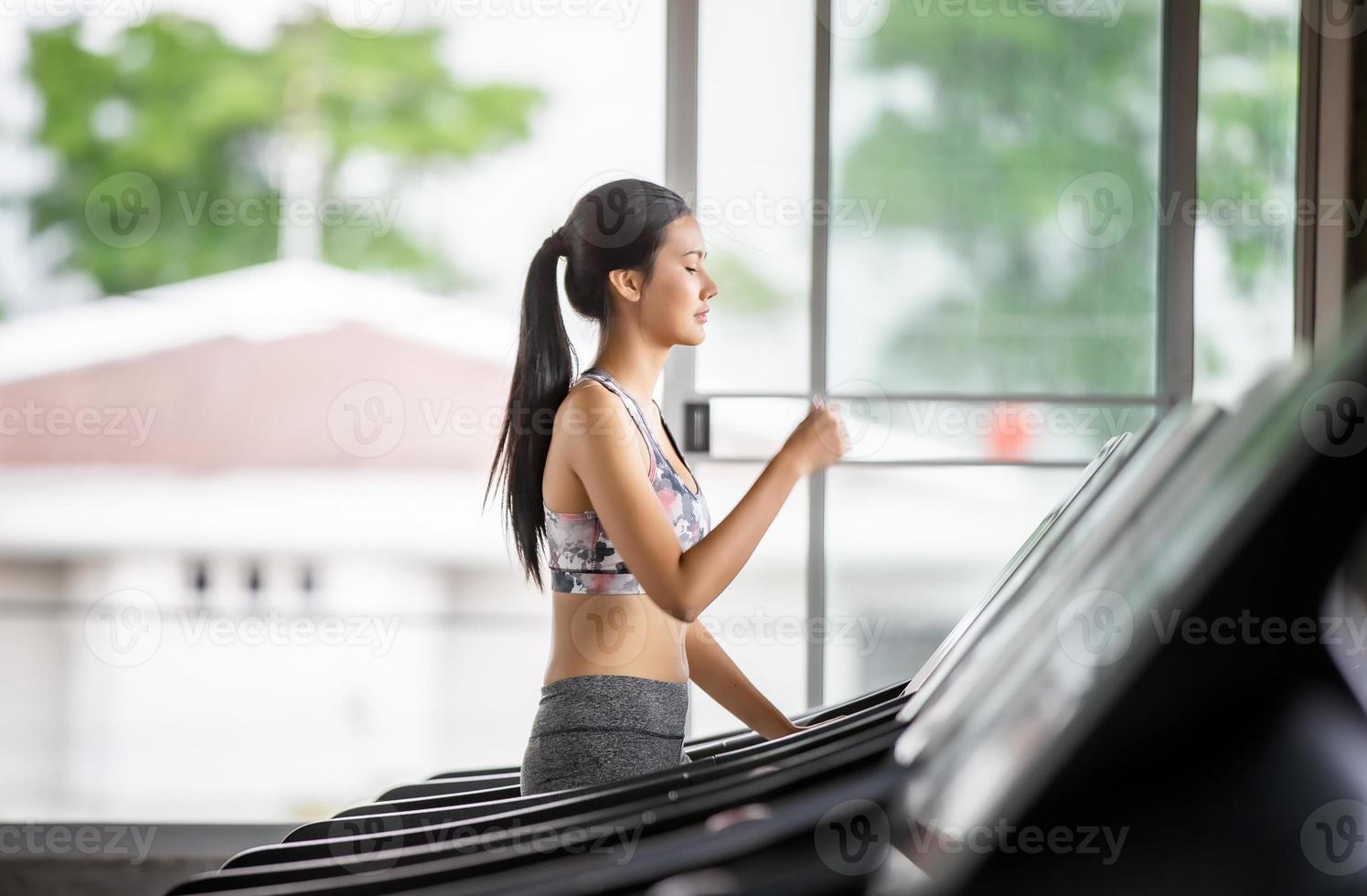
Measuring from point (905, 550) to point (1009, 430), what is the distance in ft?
1.18

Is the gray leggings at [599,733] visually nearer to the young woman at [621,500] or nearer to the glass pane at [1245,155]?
the young woman at [621,500]

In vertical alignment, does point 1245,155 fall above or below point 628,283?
above

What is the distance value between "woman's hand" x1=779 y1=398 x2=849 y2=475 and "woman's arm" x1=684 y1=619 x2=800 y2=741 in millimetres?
272

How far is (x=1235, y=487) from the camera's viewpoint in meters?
0.44

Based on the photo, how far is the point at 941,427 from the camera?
8.60 feet

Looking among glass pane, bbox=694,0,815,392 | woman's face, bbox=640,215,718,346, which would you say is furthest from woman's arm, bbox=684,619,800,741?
glass pane, bbox=694,0,815,392

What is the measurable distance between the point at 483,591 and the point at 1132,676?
8344 millimetres

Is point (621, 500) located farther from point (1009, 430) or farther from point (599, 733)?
point (1009, 430)

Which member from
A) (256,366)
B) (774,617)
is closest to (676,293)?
(774,617)

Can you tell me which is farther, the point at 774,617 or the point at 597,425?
the point at 774,617

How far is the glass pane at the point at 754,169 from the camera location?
259cm

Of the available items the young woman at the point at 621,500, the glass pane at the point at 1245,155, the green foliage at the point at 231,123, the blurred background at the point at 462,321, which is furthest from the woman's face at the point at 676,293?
the green foliage at the point at 231,123

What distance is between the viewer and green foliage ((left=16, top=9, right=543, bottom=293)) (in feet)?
22.7

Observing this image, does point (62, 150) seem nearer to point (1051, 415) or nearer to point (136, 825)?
point (136, 825)
